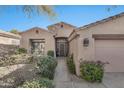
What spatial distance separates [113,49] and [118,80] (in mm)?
2245

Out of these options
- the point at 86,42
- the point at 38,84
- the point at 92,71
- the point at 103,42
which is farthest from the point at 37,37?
the point at 38,84

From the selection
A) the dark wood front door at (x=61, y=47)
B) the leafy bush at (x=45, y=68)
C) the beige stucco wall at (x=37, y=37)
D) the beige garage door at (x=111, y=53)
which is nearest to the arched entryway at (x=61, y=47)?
the dark wood front door at (x=61, y=47)

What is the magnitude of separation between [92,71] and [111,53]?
2.41m

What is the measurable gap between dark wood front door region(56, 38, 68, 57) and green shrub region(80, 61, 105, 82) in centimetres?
1423

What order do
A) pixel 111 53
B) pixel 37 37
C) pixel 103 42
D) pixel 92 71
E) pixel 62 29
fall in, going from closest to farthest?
pixel 92 71 < pixel 103 42 < pixel 111 53 < pixel 37 37 < pixel 62 29

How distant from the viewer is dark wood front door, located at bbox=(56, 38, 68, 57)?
23.0 meters

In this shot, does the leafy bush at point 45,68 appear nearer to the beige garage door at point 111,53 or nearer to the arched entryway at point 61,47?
the beige garage door at point 111,53

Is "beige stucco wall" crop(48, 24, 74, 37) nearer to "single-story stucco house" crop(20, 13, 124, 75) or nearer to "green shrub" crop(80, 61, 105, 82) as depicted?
"single-story stucco house" crop(20, 13, 124, 75)

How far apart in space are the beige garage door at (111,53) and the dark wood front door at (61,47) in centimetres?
1294

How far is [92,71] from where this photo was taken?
838 cm

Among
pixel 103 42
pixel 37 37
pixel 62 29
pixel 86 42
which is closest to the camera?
pixel 86 42

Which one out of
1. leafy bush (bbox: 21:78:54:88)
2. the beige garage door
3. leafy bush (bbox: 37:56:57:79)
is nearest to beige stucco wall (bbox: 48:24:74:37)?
the beige garage door

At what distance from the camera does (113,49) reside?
1021cm

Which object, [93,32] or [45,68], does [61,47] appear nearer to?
[93,32]
